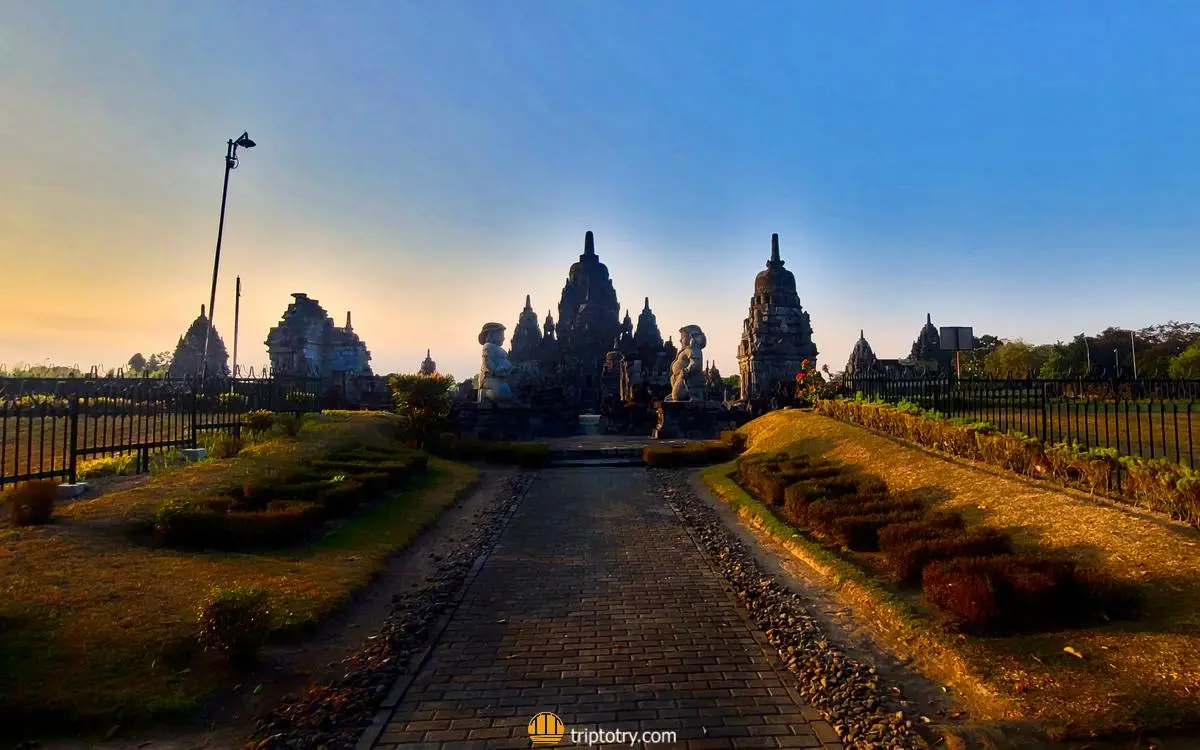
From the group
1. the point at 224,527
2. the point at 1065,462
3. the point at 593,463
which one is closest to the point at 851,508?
the point at 1065,462

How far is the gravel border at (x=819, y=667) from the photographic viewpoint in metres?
4.34

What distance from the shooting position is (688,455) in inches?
719

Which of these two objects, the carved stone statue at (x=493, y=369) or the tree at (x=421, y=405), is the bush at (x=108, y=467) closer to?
the tree at (x=421, y=405)

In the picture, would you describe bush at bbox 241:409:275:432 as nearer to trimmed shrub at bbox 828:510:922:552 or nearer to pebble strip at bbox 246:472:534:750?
pebble strip at bbox 246:472:534:750

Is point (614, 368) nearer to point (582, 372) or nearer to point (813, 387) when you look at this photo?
point (582, 372)

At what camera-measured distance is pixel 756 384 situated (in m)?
37.2

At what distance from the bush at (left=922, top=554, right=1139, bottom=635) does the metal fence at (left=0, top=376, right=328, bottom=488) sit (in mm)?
12857

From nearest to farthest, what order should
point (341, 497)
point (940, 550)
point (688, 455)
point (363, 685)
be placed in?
point (363, 685)
point (940, 550)
point (341, 497)
point (688, 455)

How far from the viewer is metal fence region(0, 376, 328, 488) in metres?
12.6

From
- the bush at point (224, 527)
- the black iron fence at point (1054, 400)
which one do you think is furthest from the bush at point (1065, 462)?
the bush at point (224, 527)

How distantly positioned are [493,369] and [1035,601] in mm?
20957

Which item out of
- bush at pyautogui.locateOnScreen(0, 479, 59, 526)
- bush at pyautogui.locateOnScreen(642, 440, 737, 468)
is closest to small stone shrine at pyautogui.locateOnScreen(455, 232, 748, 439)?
bush at pyautogui.locateOnScreen(642, 440, 737, 468)

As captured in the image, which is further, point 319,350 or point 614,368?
point 319,350

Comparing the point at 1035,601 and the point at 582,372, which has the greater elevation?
the point at 582,372
